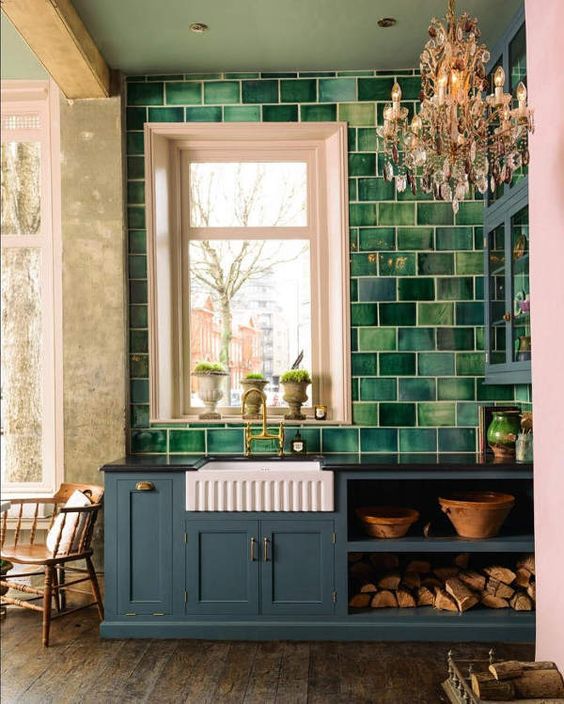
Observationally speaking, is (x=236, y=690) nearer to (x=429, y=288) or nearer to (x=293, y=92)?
(x=429, y=288)

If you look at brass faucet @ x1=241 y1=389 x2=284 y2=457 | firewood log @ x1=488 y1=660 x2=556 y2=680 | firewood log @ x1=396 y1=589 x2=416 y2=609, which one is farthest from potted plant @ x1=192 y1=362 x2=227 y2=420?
firewood log @ x1=488 y1=660 x2=556 y2=680

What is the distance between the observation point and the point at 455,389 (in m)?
4.62

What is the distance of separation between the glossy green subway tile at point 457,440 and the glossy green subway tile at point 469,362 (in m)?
0.36

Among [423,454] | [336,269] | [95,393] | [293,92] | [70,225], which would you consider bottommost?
[423,454]

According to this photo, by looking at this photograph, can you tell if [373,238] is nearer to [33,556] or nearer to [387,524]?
[387,524]

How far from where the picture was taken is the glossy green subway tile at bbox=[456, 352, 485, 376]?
15.2ft

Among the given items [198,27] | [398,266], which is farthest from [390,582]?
[198,27]

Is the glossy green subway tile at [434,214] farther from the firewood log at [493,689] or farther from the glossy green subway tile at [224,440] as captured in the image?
the firewood log at [493,689]

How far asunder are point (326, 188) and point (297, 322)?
0.90m

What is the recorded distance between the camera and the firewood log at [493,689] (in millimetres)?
2760

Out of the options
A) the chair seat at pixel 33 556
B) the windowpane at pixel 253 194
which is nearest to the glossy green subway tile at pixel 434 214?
the windowpane at pixel 253 194

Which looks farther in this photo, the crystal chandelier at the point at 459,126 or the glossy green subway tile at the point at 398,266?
the glossy green subway tile at the point at 398,266

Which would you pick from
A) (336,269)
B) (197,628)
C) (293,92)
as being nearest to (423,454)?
(336,269)

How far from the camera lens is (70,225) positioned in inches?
182
